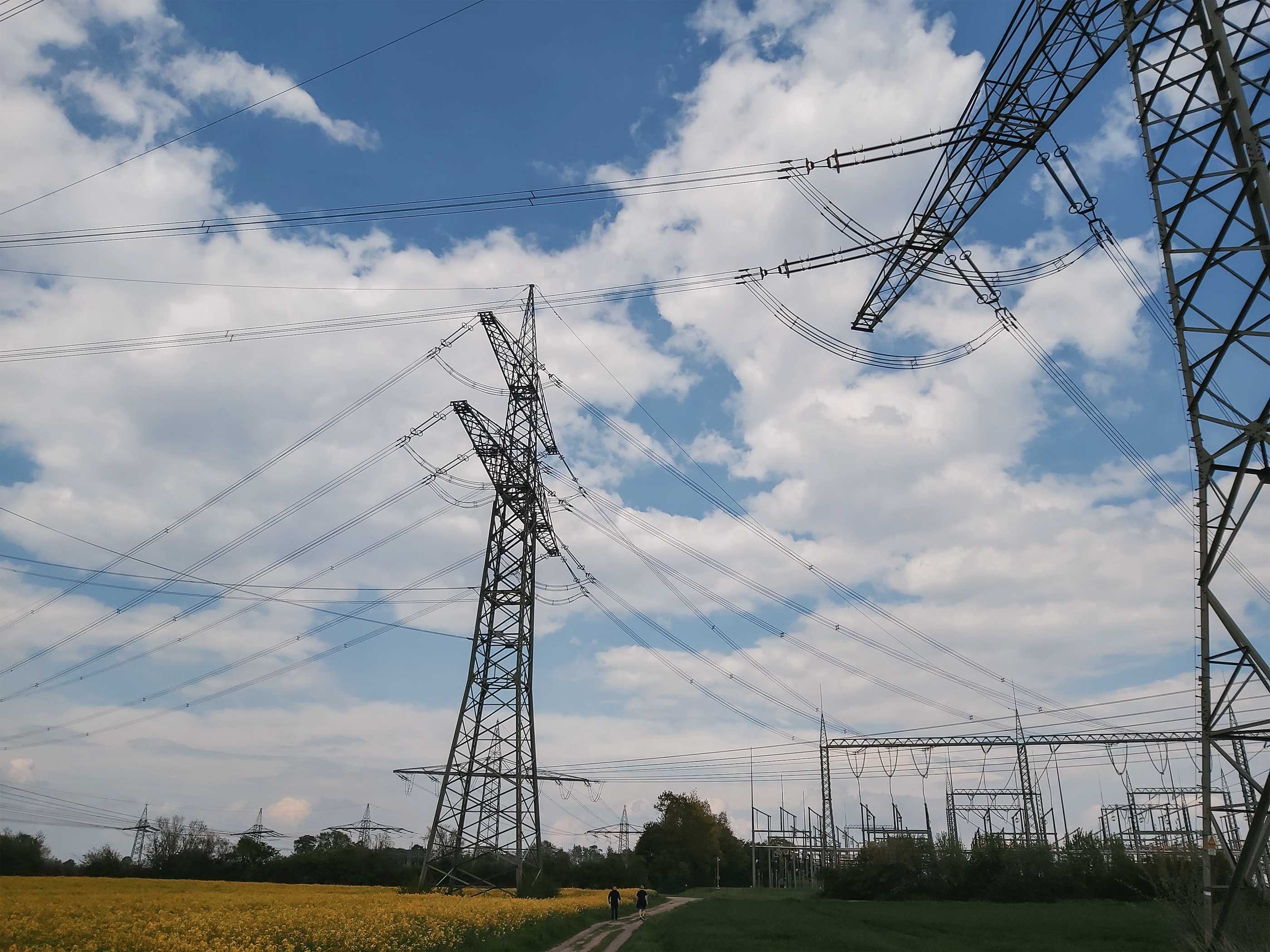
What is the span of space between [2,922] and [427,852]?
17.7m

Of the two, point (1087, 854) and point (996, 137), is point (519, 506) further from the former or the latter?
point (1087, 854)

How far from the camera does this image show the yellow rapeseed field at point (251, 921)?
16.2 meters

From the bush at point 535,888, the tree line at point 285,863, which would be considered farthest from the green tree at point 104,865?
the bush at point 535,888

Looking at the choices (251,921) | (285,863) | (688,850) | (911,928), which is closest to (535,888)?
(911,928)

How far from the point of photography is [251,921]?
19.6 m

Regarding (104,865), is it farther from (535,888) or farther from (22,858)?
(535,888)

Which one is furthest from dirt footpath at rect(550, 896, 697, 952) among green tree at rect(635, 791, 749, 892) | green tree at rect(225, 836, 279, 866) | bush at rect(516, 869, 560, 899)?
green tree at rect(635, 791, 749, 892)

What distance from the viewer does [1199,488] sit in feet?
53.7

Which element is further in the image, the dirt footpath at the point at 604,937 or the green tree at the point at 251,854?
the green tree at the point at 251,854

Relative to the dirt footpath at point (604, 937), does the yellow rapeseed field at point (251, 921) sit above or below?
above

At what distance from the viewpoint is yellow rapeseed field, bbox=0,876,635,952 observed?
53.2ft

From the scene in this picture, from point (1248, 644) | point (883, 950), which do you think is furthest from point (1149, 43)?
point (883, 950)

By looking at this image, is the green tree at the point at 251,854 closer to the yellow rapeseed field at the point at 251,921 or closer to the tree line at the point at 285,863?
the tree line at the point at 285,863

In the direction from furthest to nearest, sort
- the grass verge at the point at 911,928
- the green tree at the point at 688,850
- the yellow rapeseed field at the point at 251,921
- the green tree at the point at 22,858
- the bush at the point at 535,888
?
the green tree at the point at 688,850 < the green tree at the point at 22,858 < the bush at the point at 535,888 < the grass verge at the point at 911,928 < the yellow rapeseed field at the point at 251,921
